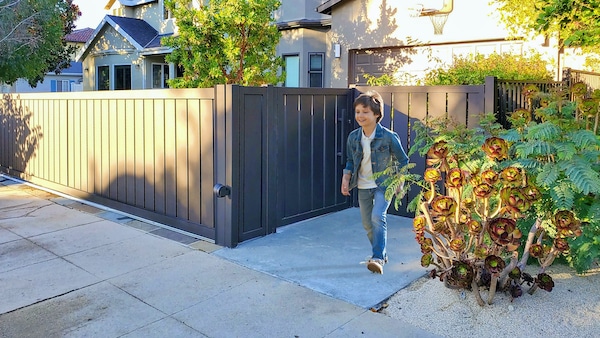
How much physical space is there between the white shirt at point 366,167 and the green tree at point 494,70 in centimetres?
290

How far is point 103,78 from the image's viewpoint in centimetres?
2480

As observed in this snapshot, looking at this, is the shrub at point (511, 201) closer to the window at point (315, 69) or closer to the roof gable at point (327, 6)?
the roof gable at point (327, 6)

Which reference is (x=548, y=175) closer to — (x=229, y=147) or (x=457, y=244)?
(x=457, y=244)

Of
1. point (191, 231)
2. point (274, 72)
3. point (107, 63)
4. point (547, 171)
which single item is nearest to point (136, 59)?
point (107, 63)

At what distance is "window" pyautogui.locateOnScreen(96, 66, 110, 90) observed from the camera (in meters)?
24.5

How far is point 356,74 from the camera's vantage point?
13867 mm

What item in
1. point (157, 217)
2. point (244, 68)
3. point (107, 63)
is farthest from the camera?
point (107, 63)

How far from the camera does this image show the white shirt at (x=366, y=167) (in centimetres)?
503

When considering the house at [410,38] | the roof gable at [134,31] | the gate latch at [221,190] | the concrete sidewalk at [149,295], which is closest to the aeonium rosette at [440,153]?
the concrete sidewalk at [149,295]

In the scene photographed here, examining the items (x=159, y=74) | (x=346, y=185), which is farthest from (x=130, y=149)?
(x=159, y=74)

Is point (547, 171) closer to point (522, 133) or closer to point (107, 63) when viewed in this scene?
point (522, 133)

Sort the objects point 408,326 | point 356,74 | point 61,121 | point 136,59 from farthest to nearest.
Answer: point 136,59
point 356,74
point 61,121
point 408,326

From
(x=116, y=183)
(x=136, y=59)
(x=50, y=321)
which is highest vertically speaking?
(x=136, y=59)

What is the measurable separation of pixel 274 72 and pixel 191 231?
7.05 m
